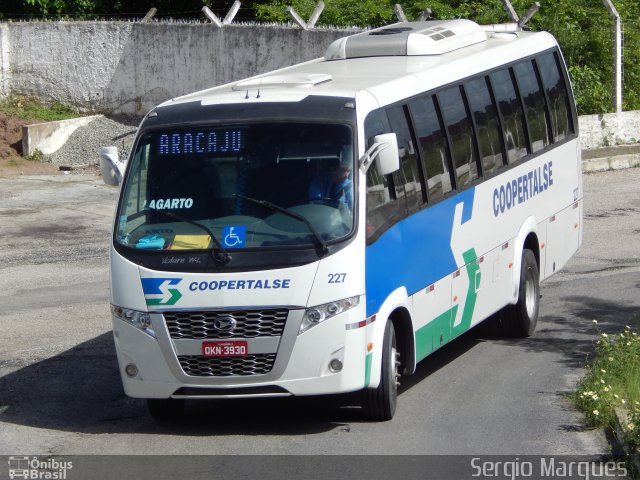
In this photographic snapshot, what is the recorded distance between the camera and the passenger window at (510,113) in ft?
38.7

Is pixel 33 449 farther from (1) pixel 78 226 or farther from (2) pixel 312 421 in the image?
(1) pixel 78 226

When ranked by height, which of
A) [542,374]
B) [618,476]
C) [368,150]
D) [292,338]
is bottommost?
[542,374]

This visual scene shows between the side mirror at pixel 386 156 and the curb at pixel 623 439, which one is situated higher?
the side mirror at pixel 386 156

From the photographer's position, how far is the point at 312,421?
9.29 meters

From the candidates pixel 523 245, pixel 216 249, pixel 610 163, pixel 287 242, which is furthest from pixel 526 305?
pixel 610 163

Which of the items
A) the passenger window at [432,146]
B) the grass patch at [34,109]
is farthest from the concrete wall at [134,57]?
the passenger window at [432,146]

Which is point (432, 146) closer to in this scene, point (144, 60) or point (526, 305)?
point (526, 305)

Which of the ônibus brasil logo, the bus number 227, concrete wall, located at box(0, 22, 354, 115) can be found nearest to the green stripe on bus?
the bus number 227

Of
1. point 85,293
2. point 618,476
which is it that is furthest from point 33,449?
point 85,293

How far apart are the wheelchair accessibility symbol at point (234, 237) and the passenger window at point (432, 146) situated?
6.63 feet

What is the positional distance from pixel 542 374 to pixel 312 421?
2.46 metres

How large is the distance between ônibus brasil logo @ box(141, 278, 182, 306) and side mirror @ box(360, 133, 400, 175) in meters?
1.61

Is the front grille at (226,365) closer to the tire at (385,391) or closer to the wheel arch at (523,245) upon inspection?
the tire at (385,391)

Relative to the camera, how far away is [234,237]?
28.3 feet
